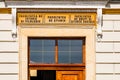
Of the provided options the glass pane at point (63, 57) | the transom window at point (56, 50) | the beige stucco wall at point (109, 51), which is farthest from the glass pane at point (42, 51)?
the beige stucco wall at point (109, 51)

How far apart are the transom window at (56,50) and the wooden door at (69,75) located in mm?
321

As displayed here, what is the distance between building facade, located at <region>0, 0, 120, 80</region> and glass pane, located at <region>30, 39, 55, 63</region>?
0.28 m

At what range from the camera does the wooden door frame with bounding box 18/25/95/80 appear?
1678cm

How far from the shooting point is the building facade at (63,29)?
16734mm

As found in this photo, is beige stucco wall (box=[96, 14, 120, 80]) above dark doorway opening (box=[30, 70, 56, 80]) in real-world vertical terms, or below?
above

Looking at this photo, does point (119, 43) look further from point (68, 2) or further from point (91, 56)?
point (68, 2)

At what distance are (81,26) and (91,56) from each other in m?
0.99

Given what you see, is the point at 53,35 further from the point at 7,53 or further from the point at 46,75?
the point at 7,53

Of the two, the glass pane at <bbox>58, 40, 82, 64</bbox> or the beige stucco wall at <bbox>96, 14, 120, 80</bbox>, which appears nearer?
the beige stucco wall at <bbox>96, 14, 120, 80</bbox>

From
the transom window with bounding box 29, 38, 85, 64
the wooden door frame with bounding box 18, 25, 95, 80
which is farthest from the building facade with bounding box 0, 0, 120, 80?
the transom window with bounding box 29, 38, 85, 64

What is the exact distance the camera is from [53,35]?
16828 millimetres

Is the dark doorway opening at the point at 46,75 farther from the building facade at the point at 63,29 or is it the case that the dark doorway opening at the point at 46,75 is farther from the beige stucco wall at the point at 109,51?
the beige stucco wall at the point at 109,51

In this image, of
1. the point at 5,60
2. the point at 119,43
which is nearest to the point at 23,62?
the point at 5,60

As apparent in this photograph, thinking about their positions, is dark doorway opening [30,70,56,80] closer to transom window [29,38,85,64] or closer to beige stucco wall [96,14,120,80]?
transom window [29,38,85,64]
